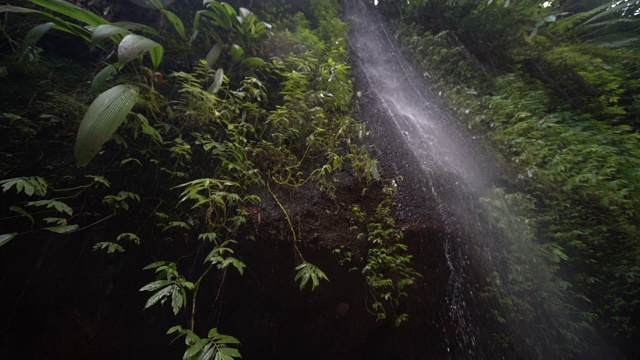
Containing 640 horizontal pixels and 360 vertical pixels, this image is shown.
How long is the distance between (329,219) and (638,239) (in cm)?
287

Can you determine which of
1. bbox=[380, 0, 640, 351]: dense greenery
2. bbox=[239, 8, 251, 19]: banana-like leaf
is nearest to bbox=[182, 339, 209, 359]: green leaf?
bbox=[380, 0, 640, 351]: dense greenery

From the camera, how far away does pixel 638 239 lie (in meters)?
2.30

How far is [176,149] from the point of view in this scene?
1.78m

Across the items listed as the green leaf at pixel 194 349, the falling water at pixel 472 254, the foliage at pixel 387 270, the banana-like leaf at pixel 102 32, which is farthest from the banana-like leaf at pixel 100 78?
the falling water at pixel 472 254

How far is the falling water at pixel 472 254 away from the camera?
2.14m

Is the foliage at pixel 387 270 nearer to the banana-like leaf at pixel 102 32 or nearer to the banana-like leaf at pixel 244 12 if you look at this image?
the banana-like leaf at pixel 102 32

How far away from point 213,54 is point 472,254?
118 inches

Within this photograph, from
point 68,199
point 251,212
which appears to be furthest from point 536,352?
point 68,199

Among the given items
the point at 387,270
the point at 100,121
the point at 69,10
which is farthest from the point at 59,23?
the point at 387,270

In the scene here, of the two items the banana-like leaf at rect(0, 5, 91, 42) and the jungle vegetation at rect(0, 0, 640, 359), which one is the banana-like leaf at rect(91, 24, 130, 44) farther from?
the banana-like leaf at rect(0, 5, 91, 42)

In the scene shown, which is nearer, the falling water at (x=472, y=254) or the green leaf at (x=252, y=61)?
the falling water at (x=472, y=254)

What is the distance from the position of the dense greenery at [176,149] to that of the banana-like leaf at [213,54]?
0.01 meters

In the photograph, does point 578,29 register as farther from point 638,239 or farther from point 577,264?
point 577,264

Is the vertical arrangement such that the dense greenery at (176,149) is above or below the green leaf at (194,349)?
above
